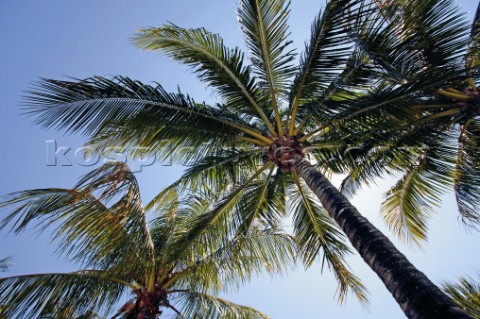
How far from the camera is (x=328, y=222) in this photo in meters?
6.48

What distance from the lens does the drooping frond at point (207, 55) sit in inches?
234

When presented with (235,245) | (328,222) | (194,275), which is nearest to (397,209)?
(328,222)

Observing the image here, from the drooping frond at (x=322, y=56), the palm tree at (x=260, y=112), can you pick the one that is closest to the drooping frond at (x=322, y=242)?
the palm tree at (x=260, y=112)

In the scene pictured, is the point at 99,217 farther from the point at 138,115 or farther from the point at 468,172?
the point at 468,172

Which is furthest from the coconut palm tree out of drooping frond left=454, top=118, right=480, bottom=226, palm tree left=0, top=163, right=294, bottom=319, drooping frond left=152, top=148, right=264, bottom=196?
palm tree left=0, top=163, right=294, bottom=319

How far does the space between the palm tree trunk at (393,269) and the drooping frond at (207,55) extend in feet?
9.11

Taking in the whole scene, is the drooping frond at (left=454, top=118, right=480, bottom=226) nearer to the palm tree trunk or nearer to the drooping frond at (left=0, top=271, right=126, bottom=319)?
the palm tree trunk

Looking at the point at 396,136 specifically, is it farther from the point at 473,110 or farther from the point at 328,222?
the point at 328,222

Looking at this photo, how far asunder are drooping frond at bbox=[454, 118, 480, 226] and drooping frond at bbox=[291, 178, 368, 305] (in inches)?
101

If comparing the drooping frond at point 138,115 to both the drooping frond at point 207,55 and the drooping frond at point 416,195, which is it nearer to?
the drooping frond at point 207,55

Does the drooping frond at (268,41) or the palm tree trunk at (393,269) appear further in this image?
the drooping frond at (268,41)

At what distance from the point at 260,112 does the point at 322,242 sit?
2845 mm

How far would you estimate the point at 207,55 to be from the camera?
19.5ft

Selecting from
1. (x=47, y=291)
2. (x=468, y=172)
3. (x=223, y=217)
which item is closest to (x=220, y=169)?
(x=223, y=217)
